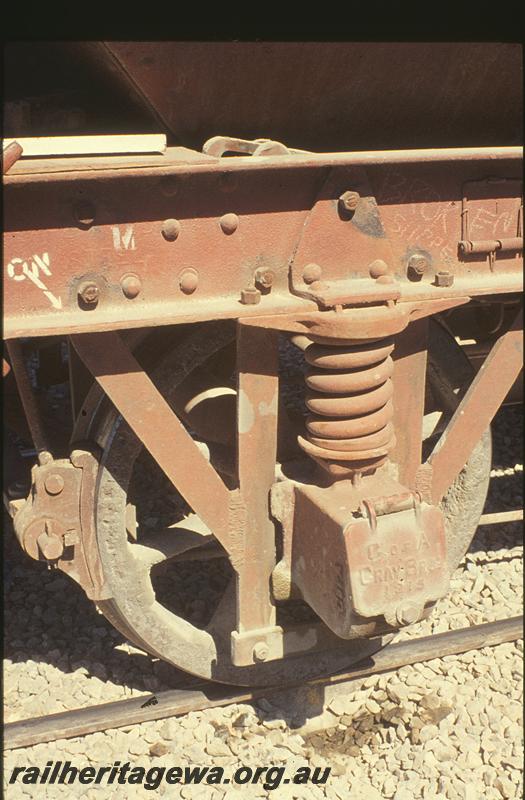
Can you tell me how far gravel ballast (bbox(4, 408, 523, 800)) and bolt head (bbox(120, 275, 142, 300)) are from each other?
1.65 meters

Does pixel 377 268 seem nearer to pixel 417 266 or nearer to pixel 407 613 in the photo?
pixel 417 266

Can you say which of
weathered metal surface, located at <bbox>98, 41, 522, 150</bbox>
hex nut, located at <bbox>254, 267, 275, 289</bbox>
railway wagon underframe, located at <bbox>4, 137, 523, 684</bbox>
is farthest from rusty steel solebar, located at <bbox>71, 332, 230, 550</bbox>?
weathered metal surface, located at <bbox>98, 41, 522, 150</bbox>

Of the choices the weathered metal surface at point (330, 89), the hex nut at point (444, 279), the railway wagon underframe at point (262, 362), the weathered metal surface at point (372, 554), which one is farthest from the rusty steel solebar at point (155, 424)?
the hex nut at point (444, 279)

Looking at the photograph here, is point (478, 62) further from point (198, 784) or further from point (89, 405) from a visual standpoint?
point (198, 784)

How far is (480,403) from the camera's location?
3.28m

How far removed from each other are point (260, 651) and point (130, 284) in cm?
135

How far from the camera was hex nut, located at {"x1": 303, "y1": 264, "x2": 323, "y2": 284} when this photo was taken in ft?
9.09

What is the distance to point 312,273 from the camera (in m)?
2.77

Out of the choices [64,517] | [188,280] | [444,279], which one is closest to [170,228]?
[188,280]

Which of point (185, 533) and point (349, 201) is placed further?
point (185, 533)

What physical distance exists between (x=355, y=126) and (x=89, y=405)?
1.22 meters

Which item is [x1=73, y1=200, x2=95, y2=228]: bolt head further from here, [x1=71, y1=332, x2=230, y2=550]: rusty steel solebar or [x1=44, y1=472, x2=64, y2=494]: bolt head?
[x1=44, y1=472, x2=64, y2=494]: bolt head

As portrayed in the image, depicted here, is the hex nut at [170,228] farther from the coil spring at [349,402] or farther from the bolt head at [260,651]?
the bolt head at [260,651]

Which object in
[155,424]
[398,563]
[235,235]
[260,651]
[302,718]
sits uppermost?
[235,235]
